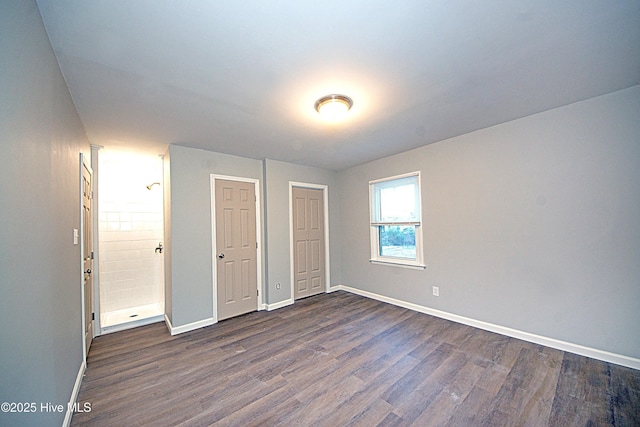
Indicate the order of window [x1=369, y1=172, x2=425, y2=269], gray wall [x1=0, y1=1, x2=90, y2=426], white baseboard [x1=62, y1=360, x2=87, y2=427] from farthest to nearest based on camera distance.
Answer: window [x1=369, y1=172, x2=425, y2=269]
white baseboard [x1=62, y1=360, x2=87, y2=427]
gray wall [x1=0, y1=1, x2=90, y2=426]

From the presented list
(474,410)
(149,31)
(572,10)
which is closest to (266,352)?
(474,410)

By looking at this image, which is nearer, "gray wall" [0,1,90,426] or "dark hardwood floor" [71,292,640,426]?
"gray wall" [0,1,90,426]

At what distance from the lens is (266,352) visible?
8.70 feet

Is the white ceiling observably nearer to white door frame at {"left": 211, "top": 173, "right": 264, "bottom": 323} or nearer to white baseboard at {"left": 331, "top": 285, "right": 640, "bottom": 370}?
white door frame at {"left": 211, "top": 173, "right": 264, "bottom": 323}

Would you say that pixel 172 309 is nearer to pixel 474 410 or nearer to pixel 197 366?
pixel 197 366

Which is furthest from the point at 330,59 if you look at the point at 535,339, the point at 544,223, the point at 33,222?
the point at 535,339

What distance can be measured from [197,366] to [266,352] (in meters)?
0.67

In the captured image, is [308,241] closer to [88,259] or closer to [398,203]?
[398,203]

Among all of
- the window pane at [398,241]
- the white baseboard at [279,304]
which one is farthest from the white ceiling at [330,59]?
the white baseboard at [279,304]

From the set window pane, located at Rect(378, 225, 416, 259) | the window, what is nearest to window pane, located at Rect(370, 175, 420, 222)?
the window

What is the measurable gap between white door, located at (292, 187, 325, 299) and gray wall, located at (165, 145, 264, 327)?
1483 millimetres

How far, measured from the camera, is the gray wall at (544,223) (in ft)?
7.23

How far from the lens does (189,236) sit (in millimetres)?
3359

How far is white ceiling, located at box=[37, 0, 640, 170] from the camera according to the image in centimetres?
132
